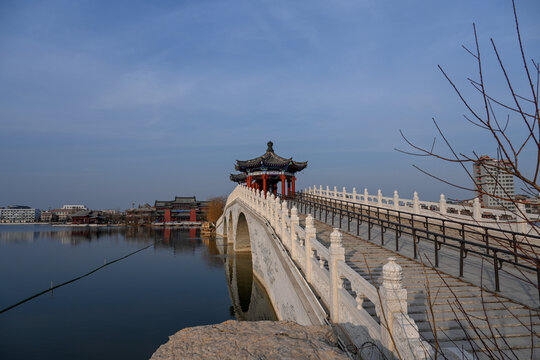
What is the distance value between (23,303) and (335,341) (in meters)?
20.9

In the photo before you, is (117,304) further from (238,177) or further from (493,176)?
(238,177)

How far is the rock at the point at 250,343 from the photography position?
178 inches

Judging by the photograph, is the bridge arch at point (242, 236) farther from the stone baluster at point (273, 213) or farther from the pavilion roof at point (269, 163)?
the stone baluster at point (273, 213)

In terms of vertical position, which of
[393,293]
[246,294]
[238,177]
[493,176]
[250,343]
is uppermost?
[238,177]

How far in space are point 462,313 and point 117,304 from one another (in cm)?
1822

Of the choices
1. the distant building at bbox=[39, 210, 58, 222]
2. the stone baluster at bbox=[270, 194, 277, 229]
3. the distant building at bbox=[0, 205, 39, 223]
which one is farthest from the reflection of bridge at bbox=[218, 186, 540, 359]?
the distant building at bbox=[0, 205, 39, 223]

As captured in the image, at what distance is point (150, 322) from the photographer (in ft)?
50.2

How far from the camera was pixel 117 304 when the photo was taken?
18.2 metres

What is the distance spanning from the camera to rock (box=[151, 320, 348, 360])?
452cm

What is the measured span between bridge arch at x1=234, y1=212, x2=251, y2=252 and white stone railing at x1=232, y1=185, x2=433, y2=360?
20.4m

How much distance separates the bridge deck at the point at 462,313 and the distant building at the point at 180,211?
93956mm

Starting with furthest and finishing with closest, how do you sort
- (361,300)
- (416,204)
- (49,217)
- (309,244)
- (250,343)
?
(49,217) → (416,204) → (309,244) → (361,300) → (250,343)

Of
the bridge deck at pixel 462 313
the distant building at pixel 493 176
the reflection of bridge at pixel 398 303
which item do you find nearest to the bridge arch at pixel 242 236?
the reflection of bridge at pixel 398 303

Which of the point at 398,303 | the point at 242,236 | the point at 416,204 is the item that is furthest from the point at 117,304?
the point at 398,303
